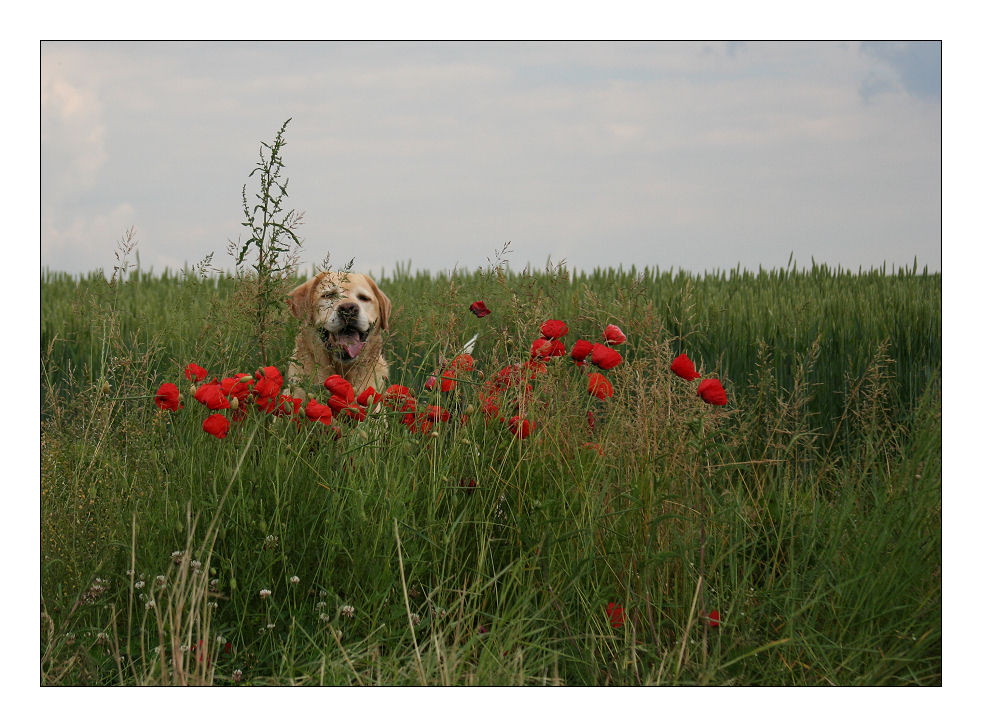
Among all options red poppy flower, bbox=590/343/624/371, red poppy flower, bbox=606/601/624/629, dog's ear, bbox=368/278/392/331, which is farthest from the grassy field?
dog's ear, bbox=368/278/392/331

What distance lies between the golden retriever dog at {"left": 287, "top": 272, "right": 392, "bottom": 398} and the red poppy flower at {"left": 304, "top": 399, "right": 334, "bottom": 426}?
4.43ft

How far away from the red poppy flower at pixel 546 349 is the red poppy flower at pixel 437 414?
41cm

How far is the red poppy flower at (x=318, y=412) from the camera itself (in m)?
2.74

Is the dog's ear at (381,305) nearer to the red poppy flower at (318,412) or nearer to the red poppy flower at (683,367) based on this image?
the red poppy flower at (318,412)

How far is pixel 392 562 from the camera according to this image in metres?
2.59

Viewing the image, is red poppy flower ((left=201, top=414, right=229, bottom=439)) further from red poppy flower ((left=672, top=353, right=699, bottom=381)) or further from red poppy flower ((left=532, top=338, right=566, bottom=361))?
red poppy flower ((left=672, top=353, right=699, bottom=381))

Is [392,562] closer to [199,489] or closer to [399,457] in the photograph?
[399,457]

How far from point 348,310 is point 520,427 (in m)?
1.74

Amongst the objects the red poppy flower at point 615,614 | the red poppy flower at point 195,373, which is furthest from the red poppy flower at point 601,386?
the red poppy flower at point 195,373

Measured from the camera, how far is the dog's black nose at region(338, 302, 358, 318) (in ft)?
13.9

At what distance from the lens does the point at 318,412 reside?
108 inches

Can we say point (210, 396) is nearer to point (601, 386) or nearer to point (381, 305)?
point (601, 386)
